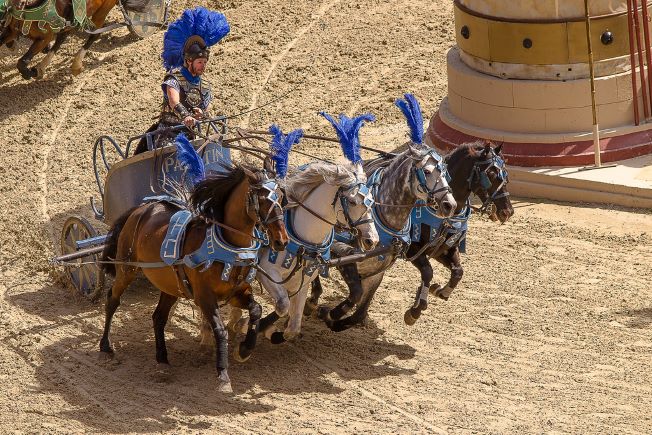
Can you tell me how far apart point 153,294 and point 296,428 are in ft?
9.60

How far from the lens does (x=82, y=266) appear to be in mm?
11695

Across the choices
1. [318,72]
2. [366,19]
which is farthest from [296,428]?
[366,19]

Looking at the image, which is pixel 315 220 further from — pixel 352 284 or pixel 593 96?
pixel 593 96

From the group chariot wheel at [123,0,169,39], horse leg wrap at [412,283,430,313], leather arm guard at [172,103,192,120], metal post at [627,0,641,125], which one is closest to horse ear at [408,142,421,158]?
horse leg wrap at [412,283,430,313]

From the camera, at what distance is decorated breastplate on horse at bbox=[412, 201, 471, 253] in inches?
420

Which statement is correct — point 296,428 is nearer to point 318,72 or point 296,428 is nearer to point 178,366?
point 178,366

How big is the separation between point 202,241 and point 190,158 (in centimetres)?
61

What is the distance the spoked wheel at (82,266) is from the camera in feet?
38.1

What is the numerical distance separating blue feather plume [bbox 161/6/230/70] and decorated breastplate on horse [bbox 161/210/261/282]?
215 centimetres

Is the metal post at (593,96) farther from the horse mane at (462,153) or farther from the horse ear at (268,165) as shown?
the horse ear at (268,165)

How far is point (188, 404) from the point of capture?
9.93 m

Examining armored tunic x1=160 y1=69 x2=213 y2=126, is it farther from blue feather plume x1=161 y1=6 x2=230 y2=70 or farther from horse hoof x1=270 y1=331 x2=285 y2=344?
horse hoof x1=270 y1=331 x2=285 y2=344

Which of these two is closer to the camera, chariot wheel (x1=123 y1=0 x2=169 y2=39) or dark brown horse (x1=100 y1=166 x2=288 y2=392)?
dark brown horse (x1=100 y1=166 x2=288 y2=392)

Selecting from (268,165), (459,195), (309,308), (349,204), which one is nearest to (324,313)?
(309,308)
